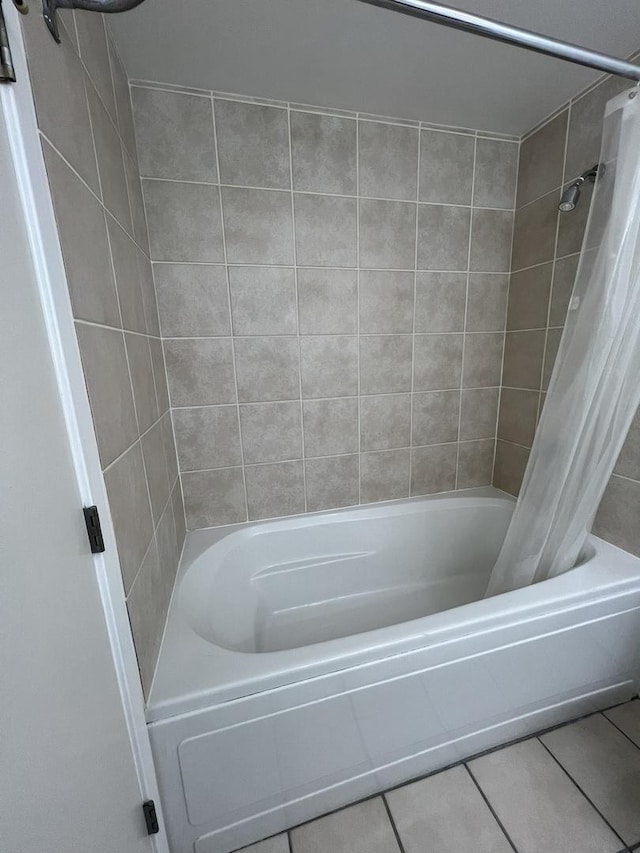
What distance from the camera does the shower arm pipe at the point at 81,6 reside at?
20.0 inches

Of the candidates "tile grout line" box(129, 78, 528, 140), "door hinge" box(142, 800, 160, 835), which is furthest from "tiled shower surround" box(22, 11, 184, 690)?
"door hinge" box(142, 800, 160, 835)

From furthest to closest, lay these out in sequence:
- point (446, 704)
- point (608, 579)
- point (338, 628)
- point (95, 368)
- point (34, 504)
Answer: point (338, 628) → point (608, 579) → point (446, 704) → point (95, 368) → point (34, 504)

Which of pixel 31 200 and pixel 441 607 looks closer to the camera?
pixel 31 200

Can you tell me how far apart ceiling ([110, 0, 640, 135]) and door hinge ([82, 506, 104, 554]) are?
1206 millimetres

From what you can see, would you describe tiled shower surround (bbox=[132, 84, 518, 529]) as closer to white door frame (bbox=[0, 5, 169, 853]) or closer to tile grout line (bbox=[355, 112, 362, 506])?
tile grout line (bbox=[355, 112, 362, 506])

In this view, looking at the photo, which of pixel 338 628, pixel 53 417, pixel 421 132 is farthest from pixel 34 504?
pixel 421 132

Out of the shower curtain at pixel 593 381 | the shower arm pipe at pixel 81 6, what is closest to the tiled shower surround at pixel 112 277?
the shower arm pipe at pixel 81 6

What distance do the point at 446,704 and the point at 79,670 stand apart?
88 cm

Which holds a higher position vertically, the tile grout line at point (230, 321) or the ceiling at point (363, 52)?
the ceiling at point (363, 52)

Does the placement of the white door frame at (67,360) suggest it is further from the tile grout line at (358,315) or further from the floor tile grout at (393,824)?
the tile grout line at (358,315)

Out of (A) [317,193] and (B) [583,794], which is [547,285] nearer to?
(A) [317,193]

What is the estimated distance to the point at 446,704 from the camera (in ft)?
2.90

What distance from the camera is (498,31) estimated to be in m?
0.64

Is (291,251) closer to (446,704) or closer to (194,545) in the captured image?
(194,545)
